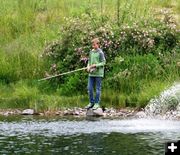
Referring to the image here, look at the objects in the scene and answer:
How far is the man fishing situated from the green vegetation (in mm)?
1206

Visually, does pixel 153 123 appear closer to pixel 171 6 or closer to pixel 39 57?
pixel 39 57

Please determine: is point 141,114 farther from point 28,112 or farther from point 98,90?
point 28,112

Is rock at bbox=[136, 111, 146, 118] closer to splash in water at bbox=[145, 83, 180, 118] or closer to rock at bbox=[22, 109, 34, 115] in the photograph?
splash in water at bbox=[145, 83, 180, 118]

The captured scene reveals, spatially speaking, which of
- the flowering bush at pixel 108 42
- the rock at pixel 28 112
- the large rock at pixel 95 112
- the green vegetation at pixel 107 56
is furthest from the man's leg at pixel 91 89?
the flowering bush at pixel 108 42

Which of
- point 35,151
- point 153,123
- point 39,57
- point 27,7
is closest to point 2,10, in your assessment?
point 27,7

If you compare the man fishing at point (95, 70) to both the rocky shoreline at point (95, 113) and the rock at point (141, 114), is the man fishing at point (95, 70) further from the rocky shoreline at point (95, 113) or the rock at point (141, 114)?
the rock at point (141, 114)

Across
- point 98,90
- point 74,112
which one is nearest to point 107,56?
point 98,90

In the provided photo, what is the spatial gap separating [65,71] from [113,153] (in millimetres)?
12017

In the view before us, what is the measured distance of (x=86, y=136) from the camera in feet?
51.8

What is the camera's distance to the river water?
14008mm

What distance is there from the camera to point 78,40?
25.5 metres

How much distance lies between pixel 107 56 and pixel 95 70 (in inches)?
133

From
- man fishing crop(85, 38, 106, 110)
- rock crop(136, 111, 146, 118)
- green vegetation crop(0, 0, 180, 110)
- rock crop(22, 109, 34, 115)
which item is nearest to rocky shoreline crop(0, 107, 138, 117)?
rock crop(22, 109, 34, 115)

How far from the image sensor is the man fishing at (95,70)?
21531 mm
